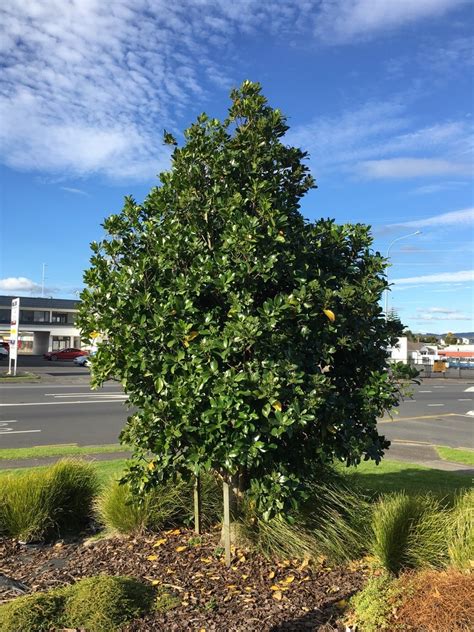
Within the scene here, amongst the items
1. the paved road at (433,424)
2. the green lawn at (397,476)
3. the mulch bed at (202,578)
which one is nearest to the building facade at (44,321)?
the paved road at (433,424)

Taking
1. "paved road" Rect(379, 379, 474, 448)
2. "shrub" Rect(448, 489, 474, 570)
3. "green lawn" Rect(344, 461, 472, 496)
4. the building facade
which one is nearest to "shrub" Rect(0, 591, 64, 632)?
"shrub" Rect(448, 489, 474, 570)

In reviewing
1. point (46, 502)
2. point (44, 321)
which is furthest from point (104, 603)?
point (44, 321)

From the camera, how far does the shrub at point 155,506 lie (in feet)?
15.8

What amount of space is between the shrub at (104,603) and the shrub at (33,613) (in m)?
0.06

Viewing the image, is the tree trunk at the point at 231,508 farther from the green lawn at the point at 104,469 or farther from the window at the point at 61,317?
the window at the point at 61,317

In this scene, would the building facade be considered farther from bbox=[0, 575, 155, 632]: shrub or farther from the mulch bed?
bbox=[0, 575, 155, 632]: shrub

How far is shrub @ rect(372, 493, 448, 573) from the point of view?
398 centimetres

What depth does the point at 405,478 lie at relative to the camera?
7.57m

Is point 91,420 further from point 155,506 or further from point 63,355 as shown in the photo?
point 63,355

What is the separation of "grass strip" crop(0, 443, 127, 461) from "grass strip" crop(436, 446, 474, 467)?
17.9 feet

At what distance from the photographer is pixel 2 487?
16.4 ft

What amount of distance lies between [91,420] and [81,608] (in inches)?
460

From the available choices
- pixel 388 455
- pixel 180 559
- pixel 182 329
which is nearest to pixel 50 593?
pixel 180 559

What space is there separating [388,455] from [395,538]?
20.0 ft
